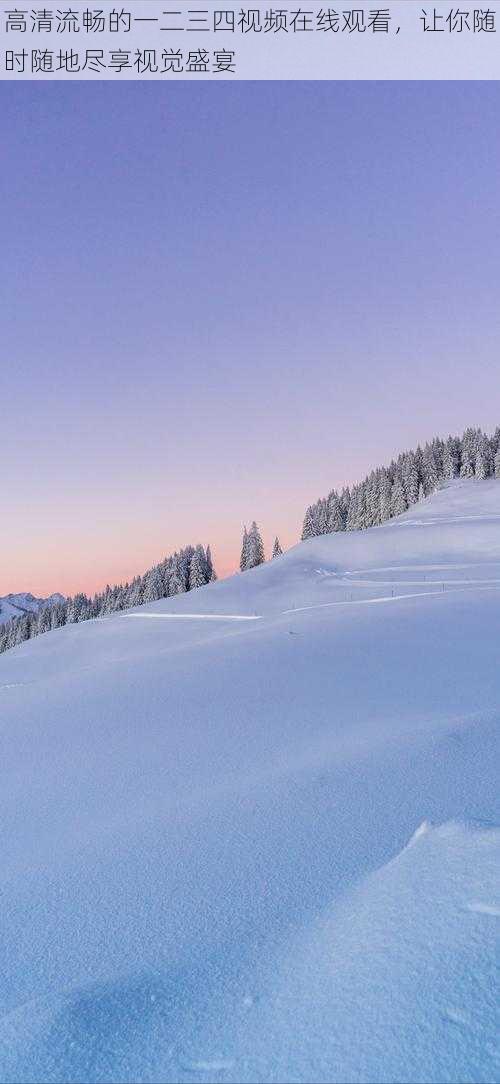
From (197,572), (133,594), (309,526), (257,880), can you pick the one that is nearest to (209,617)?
(257,880)

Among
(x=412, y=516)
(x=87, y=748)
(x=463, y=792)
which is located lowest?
(x=87, y=748)

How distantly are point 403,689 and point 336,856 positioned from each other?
730 centimetres

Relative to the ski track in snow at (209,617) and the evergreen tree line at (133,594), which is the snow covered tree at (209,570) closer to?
the evergreen tree line at (133,594)

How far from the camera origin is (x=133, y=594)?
91.8m

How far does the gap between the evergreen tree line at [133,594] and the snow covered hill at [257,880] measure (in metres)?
54.2

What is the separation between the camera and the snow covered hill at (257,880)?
2.84m

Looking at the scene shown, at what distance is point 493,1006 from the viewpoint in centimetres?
274

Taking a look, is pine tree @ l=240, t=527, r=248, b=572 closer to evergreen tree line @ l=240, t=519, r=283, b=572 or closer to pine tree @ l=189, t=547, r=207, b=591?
evergreen tree line @ l=240, t=519, r=283, b=572

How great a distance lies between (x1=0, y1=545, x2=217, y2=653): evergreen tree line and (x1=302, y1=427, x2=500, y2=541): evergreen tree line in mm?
20501

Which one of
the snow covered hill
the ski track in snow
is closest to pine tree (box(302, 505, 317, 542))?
the ski track in snow

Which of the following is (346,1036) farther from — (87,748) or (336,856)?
(87,748)

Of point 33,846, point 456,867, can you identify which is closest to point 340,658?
point 33,846

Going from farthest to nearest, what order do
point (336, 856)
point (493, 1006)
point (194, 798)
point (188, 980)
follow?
point (194, 798) < point (336, 856) < point (188, 980) < point (493, 1006)

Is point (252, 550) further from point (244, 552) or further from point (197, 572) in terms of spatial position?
point (197, 572)
